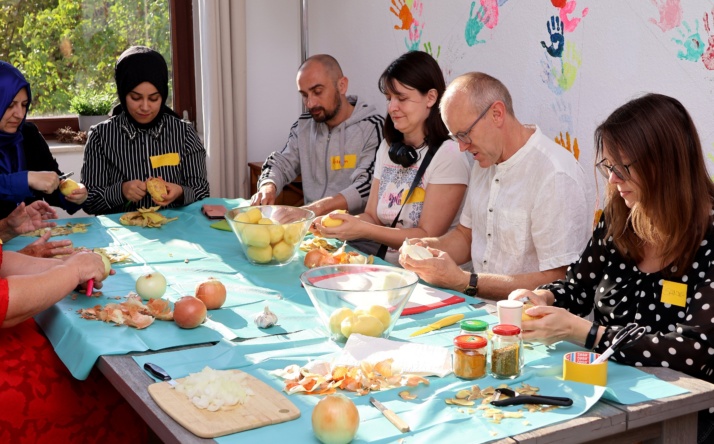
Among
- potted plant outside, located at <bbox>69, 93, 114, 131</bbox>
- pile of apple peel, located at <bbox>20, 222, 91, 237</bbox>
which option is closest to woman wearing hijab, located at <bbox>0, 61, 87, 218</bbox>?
pile of apple peel, located at <bbox>20, 222, 91, 237</bbox>

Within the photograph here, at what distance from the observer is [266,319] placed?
2072 millimetres

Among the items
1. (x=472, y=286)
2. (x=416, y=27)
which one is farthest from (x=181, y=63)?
(x=472, y=286)

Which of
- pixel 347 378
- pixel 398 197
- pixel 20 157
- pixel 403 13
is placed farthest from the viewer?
pixel 403 13

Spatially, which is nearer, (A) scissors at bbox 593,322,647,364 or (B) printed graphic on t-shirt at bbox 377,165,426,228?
(A) scissors at bbox 593,322,647,364

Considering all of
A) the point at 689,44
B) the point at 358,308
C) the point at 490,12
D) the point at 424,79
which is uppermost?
the point at 490,12

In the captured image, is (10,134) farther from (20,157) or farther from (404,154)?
(404,154)

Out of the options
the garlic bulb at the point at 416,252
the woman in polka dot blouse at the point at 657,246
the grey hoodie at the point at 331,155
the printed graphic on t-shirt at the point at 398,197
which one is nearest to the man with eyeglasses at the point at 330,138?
the grey hoodie at the point at 331,155

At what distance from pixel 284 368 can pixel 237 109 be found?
149 inches

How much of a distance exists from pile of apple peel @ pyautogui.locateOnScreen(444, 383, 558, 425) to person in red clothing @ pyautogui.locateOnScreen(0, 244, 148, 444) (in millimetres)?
1119

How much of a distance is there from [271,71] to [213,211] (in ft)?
7.76

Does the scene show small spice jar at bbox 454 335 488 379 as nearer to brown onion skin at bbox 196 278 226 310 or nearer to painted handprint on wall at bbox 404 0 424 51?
brown onion skin at bbox 196 278 226 310

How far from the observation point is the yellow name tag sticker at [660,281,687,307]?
6.35 ft

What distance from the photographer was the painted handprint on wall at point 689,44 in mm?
2818

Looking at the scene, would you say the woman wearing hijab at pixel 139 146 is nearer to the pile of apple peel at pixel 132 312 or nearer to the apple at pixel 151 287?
the apple at pixel 151 287
